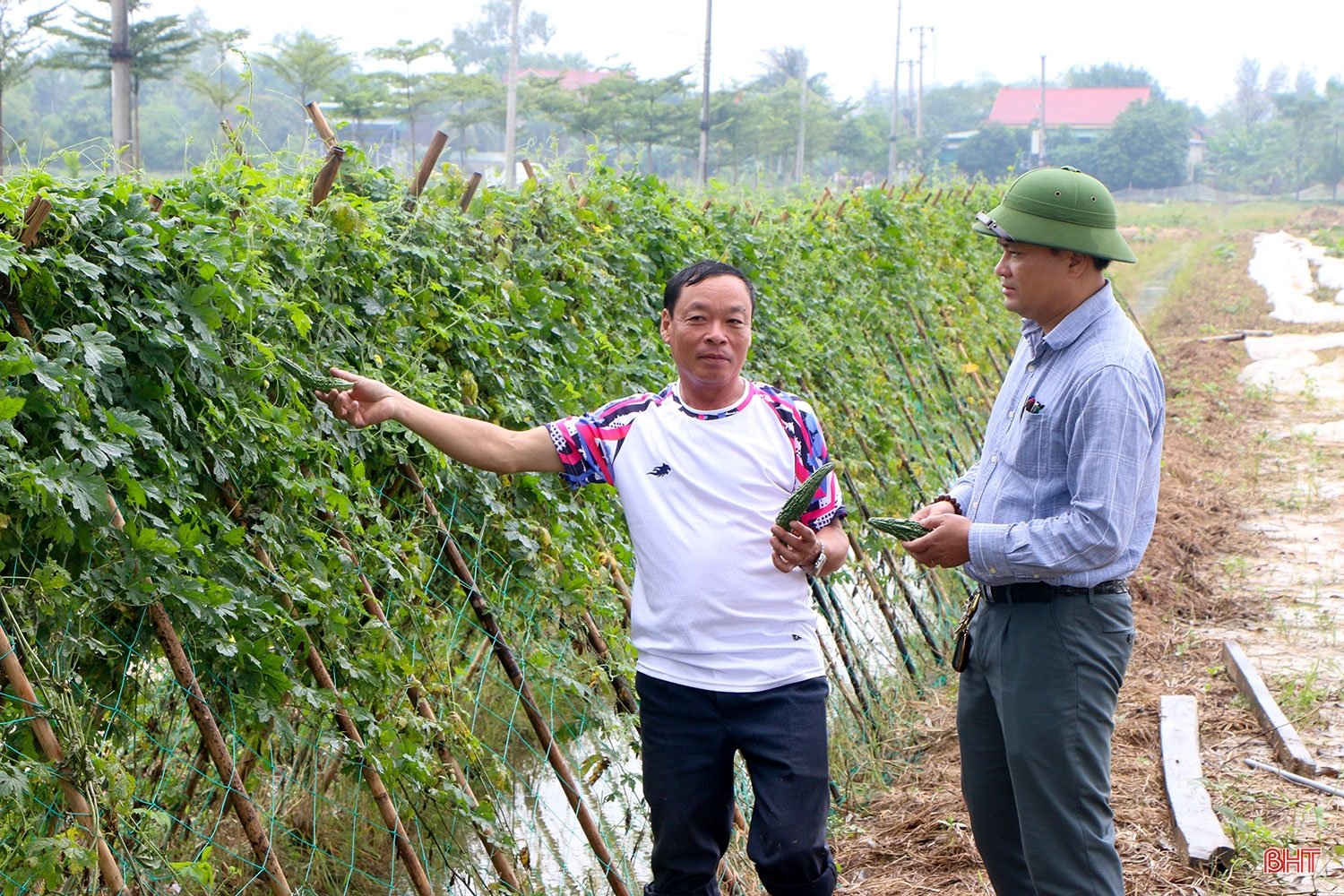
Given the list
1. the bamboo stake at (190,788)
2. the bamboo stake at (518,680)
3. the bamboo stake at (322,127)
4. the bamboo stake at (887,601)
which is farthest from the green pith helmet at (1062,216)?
the bamboo stake at (887,601)

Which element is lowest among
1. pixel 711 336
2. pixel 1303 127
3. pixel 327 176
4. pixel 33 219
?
pixel 711 336

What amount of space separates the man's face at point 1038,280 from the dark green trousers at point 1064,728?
65 centimetres

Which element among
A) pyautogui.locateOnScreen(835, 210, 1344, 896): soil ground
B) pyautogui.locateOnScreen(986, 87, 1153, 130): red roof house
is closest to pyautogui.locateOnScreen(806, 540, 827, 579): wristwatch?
pyautogui.locateOnScreen(835, 210, 1344, 896): soil ground

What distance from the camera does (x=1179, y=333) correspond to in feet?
A: 70.9

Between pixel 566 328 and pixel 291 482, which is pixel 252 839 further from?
pixel 566 328

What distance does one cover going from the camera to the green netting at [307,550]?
8.06 ft

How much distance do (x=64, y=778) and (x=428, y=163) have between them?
218 cm

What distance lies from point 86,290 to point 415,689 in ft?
4.14

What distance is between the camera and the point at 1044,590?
2.85 metres

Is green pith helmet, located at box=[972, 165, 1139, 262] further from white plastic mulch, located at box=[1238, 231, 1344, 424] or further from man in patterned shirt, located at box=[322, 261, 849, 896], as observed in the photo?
white plastic mulch, located at box=[1238, 231, 1344, 424]

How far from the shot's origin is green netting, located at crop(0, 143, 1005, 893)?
8.06 ft

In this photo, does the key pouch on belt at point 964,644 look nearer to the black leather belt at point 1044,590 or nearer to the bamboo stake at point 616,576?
the black leather belt at point 1044,590

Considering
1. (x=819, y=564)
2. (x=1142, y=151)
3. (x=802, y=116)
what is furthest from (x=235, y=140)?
(x=1142, y=151)

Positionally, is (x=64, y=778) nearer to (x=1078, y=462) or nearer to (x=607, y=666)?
(x=607, y=666)
